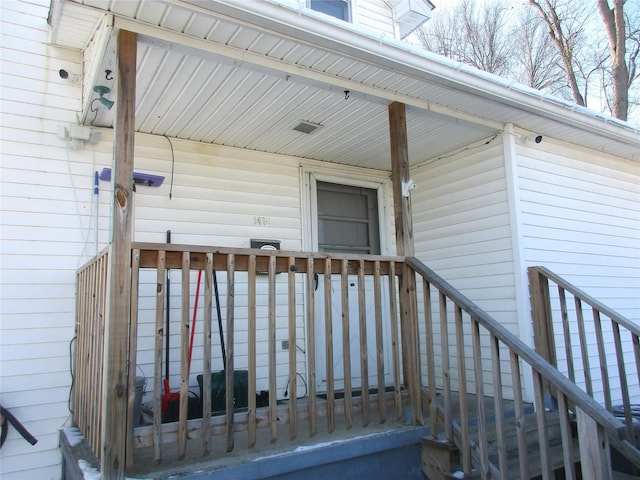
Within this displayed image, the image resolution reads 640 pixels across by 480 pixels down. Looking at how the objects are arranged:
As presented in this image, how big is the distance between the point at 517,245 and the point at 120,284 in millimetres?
3240

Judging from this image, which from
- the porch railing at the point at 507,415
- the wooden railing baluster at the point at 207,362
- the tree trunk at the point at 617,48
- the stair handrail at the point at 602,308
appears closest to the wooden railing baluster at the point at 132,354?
the wooden railing baluster at the point at 207,362

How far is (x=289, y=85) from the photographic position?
11.1ft

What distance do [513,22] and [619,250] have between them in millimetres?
10355

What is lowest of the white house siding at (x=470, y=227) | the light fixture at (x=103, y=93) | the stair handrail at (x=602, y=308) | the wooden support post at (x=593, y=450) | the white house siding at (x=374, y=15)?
the wooden support post at (x=593, y=450)

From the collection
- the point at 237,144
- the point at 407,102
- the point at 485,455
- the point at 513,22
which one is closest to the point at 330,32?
the point at 407,102

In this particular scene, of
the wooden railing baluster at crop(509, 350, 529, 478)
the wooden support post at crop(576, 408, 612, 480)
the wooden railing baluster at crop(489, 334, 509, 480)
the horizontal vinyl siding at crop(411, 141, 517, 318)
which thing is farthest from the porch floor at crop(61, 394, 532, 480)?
the horizontal vinyl siding at crop(411, 141, 517, 318)

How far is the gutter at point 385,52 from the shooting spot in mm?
2594

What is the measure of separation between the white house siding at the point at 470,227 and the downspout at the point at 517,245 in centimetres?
5

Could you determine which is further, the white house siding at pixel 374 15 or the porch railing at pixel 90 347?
the white house siding at pixel 374 15

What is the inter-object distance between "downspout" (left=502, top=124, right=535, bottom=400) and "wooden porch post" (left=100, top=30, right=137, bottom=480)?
3122mm

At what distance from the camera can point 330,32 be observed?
111 inches

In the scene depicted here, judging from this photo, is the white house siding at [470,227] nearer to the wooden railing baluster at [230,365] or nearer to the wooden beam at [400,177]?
the wooden beam at [400,177]

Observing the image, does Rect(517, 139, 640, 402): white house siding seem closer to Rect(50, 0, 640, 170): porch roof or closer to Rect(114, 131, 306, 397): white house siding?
Rect(50, 0, 640, 170): porch roof

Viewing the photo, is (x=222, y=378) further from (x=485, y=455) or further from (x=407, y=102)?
(x=407, y=102)
